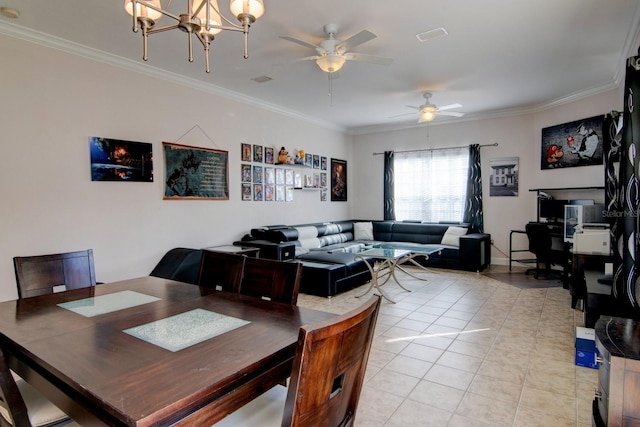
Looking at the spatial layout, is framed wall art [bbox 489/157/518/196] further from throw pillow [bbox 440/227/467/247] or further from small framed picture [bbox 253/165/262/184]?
small framed picture [bbox 253/165/262/184]

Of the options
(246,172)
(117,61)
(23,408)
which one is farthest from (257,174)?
(23,408)

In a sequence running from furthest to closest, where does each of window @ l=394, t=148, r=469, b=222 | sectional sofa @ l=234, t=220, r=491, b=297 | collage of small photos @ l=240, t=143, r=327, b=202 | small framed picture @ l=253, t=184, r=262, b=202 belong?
1. window @ l=394, t=148, r=469, b=222
2. small framed picture @ l=253, t=184, r=262, b=202
3. collage of small photos @ l=240, t=143, r=327, b=202
4. sectional sofa @ l=234, t=220, r=491, b=297

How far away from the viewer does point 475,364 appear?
8.84ft

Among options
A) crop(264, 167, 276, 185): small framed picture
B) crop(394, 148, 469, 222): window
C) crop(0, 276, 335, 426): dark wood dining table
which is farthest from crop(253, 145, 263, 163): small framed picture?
crop(0, 276, 335, 426): dark wood dining table

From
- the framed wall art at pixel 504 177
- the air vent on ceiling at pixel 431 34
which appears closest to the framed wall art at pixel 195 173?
the air vent on ceiling at pixel 431 34

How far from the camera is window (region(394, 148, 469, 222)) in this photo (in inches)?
271

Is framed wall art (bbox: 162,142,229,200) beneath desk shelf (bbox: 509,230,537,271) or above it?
above

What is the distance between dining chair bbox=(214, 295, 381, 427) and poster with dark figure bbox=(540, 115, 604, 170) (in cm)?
597

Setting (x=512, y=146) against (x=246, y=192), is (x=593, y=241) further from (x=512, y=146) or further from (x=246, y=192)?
(x=246, y=192)

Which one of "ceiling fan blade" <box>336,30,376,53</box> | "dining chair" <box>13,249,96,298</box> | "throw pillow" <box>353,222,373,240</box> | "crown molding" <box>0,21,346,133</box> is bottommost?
"throw pillow" <box>353,222,373,240</box>

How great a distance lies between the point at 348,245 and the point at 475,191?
2.71m

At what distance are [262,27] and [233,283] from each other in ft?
7.88

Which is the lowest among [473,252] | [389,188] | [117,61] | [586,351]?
[586,351]

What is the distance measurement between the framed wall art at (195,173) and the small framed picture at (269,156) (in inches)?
32.6
